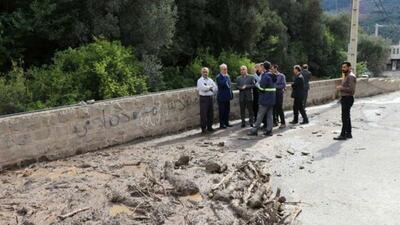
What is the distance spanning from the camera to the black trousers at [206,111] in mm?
12391

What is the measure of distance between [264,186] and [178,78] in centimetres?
1485

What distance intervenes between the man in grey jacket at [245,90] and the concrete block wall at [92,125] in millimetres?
912

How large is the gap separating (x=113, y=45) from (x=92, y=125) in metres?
6.55

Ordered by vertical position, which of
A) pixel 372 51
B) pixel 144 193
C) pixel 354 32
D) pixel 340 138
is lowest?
pixel 372 51

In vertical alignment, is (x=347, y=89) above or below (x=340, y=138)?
above

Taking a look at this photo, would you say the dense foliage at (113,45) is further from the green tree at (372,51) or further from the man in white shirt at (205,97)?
the green tree at (372,51)

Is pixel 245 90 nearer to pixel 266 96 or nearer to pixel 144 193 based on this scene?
pixel 266 96

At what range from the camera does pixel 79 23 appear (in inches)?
683

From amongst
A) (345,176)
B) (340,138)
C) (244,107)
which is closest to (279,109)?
(244,107)

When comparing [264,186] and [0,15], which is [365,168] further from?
[0,15]

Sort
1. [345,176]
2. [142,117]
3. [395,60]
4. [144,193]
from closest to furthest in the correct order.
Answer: [144,193] < [345,176] < [142,117] < [395,60]

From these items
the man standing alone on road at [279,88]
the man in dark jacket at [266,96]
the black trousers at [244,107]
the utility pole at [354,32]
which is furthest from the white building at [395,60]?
the man in dark jacket at [266,96]

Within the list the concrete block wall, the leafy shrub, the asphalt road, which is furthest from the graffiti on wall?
the leafy shrub

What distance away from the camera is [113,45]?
16141 mm
